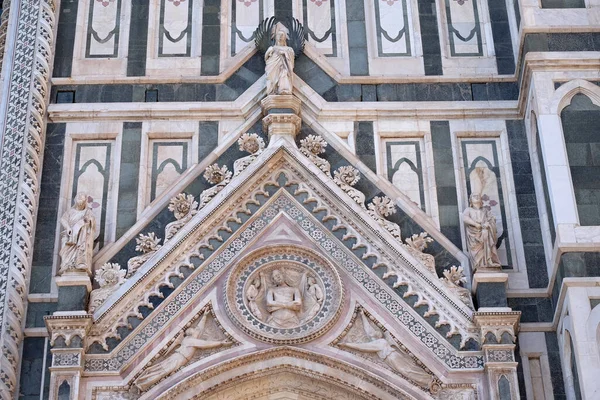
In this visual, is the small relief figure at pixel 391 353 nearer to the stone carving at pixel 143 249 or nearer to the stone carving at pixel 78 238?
Result: the stone carving at pixel 143 249

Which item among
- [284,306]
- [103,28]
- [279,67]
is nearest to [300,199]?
[284,306]

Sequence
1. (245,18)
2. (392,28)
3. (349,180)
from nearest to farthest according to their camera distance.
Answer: (349,180) → (392,28) → (245,18)

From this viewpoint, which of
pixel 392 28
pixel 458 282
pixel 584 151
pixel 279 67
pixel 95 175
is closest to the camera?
pixel 458 282

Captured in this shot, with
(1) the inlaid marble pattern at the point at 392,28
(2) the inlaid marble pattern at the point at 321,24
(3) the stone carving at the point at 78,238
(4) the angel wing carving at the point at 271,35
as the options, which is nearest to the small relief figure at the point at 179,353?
(3) the stone carving at the point at 78,238

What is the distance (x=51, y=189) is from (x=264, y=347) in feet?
11.1

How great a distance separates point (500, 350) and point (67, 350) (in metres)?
4.53

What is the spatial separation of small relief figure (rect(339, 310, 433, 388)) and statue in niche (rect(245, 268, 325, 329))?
593mm

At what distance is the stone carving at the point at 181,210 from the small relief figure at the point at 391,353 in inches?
91.5

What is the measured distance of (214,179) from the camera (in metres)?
19.3

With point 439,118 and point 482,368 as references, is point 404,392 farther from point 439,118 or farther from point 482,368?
point 439,118

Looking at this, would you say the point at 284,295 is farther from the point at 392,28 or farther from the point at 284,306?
the point at 392,28

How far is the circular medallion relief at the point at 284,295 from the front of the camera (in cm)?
1808

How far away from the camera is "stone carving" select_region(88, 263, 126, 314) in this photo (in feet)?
60.0

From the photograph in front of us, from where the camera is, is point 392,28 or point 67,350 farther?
point 392,28
